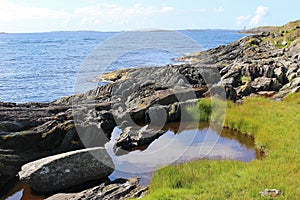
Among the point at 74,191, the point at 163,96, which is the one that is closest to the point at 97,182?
the point at 74,191

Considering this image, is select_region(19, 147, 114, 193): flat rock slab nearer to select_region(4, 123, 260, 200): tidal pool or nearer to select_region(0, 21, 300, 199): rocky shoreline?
select_region(0, 21, 300, 199): rocky shoreline

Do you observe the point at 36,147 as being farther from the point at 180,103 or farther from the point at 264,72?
the point at 264,72

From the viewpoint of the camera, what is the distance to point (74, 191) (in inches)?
579

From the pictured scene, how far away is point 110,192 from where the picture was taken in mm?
13719

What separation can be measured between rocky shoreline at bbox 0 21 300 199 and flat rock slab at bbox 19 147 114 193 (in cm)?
4

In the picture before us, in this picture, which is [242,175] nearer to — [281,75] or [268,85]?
[268,85]

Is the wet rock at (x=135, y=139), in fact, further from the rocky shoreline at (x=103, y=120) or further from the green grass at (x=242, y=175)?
the green grass at (x=242, y=175)

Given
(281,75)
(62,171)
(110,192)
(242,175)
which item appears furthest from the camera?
(281,75)

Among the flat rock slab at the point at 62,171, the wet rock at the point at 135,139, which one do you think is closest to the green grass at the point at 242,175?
the flat rock slab at the point at 62,171

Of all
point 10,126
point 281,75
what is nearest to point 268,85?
point 281,75

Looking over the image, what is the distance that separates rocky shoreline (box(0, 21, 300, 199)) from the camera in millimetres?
14748

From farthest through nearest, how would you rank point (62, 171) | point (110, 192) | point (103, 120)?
1. point (103, 120)
2. point (62, 171)
3. point (110, 192)

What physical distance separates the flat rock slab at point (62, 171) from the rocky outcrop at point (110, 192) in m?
0.86

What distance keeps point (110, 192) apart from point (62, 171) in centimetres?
254
